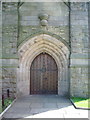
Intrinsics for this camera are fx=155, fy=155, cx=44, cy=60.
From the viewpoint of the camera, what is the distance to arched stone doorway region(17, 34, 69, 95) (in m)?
7.33

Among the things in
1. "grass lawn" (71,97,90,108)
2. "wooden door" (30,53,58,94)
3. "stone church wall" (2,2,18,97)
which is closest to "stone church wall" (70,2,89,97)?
"grass lawn" (71,97,90,108)

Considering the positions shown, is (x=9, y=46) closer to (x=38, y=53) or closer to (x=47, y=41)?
(x=38, y=53)

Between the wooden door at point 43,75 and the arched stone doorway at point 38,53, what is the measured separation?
242mm

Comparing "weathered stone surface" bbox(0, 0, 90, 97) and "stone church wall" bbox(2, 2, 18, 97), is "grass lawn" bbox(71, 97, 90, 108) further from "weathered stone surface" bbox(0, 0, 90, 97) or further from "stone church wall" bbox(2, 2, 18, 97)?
"stone church wall" bbox(2, 2, 18, 97)

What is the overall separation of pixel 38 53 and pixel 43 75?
1167mm

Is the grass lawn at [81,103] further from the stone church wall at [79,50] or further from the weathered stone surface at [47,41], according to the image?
the weathered stone surface at [47,41]

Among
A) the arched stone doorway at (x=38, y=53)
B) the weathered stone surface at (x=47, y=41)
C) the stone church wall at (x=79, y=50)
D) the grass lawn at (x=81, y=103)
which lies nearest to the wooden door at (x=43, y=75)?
the arched stone doorway at (x=38, y=53)

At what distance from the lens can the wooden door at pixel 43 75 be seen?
26.2ft

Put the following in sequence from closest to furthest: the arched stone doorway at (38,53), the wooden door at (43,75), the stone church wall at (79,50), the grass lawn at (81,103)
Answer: the grass lawn at (81,103) → the stone church wall at (79,50) → the arched stone doorway at (38,53) → the wooden door at (43,75)

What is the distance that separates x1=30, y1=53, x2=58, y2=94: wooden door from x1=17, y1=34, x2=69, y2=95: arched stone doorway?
0.24 m

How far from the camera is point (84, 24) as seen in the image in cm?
733

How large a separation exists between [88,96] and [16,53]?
3831 millimetres

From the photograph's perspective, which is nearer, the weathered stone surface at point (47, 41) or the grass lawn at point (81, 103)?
the grass lawn at point (81, 103)

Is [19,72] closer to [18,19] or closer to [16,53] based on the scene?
[16,53]
